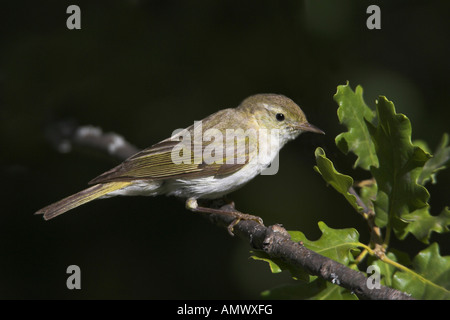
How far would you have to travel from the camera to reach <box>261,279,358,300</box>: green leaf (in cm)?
264

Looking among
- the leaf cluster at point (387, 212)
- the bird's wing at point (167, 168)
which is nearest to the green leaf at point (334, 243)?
the leaf cluster at point (387, 212)

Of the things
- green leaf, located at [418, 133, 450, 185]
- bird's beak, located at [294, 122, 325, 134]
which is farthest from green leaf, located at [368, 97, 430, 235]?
bird's beak, located at [294, 122, 325, 134]

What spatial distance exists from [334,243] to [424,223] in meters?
0.54

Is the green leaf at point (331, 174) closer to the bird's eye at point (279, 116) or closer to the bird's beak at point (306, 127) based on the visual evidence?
the bird's beak at point (306, 127)

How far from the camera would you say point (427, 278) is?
245cm

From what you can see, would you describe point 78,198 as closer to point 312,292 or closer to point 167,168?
point 167,168

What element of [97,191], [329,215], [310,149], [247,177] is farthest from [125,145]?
[329,215]

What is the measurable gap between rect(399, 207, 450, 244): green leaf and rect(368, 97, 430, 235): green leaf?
0.17 feet

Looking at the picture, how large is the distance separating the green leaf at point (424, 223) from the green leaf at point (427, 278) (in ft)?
0.41

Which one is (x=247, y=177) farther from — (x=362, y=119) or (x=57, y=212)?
(x=57, y=212)

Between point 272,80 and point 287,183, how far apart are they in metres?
0.88

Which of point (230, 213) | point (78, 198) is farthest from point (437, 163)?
point (78, 198)

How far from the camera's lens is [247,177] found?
3.45m

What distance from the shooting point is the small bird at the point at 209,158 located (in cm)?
337
